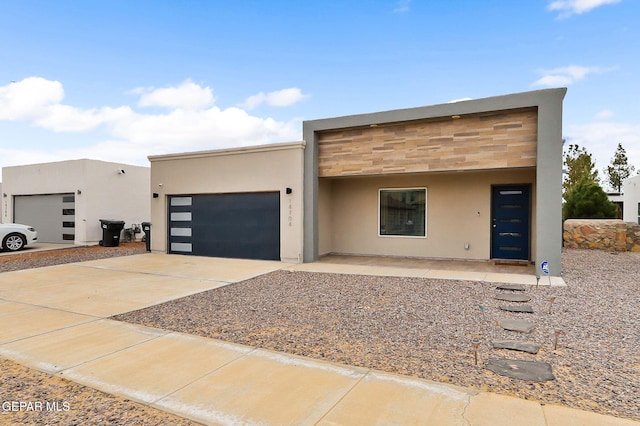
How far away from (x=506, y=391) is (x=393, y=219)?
8467 millimetres

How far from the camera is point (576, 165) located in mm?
25391

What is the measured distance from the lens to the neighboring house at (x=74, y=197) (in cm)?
1553

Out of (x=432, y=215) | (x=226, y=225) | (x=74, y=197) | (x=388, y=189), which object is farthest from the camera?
(x=74, y=197)

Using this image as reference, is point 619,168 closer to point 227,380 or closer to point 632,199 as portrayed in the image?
point 632,199

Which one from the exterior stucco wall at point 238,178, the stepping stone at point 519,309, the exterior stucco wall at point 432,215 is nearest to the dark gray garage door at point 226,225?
the exterior stucco wall at point 238,178

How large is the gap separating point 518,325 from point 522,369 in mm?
1470

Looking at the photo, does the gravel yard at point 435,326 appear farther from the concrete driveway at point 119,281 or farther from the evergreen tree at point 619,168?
the evergreen tree at point 619,168

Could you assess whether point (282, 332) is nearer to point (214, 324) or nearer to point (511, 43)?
point (214, 324)

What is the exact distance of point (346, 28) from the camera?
42.2ft

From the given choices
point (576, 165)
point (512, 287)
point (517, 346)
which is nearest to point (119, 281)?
point (517, 346)

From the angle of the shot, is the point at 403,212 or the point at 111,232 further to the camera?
the point at 111,232

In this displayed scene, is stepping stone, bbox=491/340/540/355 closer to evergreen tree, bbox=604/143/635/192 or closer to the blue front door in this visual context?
the blue front door

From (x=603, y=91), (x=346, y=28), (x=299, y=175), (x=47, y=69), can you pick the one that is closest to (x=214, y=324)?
(x=299, y=175)

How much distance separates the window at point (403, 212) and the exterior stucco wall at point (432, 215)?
138 mm
